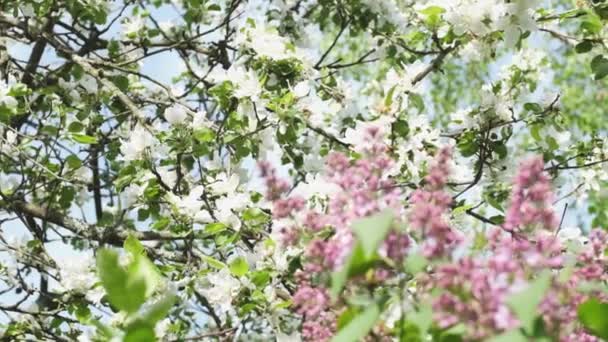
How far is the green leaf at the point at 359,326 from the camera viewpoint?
0.91m

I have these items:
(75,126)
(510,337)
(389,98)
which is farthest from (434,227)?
(75,126)

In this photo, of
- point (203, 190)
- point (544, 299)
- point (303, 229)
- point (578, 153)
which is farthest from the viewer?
point (578, 153)

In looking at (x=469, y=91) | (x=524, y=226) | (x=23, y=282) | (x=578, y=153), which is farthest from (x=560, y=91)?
(x=469, y=91)

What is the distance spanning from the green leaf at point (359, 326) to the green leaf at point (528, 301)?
0.15 m

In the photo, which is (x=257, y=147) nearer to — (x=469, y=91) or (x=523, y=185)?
(x=523, y=185)

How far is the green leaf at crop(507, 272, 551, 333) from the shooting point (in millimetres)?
801

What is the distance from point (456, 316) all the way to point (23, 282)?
301 centimetres

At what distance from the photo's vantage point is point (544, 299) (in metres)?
0.87

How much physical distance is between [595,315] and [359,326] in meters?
0.24

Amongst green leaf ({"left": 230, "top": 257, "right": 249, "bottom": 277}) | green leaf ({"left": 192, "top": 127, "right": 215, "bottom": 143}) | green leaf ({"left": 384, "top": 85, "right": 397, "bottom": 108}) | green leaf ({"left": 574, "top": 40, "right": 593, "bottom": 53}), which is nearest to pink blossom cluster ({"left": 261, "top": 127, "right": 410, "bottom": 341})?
green leaf ({"left": 230, "top": 257, "right": 249, "bottom": 277})

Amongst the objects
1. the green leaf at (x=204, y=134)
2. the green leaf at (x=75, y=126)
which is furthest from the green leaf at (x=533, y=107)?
the green leaf at (x=75, y=126)

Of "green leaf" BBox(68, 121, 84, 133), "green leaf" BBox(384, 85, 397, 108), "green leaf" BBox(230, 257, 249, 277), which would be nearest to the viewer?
"green leaf" BBox(230, 257, 249, 277)

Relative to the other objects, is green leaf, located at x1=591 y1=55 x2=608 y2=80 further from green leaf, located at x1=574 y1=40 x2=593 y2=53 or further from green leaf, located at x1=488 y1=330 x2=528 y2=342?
green leaf, located at x1=488 y1=330 x2=528 y2=342

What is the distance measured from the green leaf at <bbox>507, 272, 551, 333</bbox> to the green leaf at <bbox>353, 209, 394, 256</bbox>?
0.44 feet
